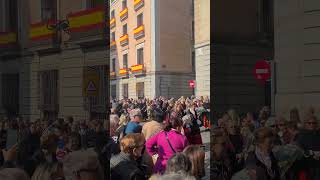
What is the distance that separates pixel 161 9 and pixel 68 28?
18966 mm

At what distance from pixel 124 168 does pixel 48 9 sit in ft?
3.23

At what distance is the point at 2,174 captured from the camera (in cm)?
184

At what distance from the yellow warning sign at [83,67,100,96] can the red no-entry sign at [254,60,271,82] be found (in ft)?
3.79

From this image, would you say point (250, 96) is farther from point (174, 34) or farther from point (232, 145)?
point (174, 34)

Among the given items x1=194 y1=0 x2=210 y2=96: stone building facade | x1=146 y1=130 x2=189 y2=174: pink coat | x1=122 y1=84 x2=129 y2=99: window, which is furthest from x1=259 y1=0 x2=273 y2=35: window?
x1=122 y1=84 x2=129 y2=99: window

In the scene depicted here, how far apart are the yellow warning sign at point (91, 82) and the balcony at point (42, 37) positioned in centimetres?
26

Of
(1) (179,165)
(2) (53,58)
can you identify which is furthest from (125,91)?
(1) (179,165)

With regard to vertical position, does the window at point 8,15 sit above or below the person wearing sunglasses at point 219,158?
above

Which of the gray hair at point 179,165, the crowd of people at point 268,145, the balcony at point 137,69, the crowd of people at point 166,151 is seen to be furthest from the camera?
the balcony at point 137,69

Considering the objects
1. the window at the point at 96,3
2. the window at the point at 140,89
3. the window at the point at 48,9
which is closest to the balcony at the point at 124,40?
the window at the point at 140,89

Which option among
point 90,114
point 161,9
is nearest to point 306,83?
point 90,114

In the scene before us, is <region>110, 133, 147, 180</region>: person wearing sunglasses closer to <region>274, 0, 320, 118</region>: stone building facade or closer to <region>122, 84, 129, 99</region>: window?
<region>274, 0, 320, 118</region>: stone building facade

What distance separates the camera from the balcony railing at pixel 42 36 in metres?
2.56

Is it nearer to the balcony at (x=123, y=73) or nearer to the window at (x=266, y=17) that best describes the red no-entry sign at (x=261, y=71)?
the window at (x=266, y=17)
